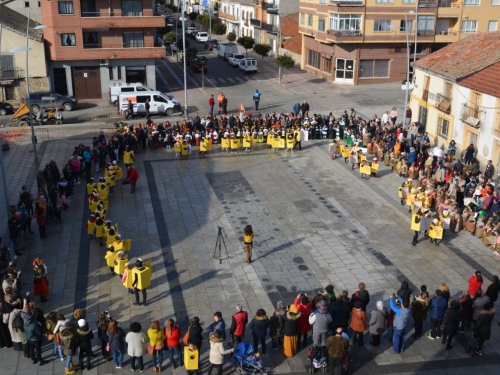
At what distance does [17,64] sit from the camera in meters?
45.6

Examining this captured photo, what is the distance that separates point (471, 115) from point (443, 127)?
3.31 m

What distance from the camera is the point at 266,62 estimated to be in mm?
69125

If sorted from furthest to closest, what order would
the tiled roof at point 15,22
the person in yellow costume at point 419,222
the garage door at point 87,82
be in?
the garage door at point 87,82 → the tiled roof at point 15,22 → the person in yellow costume at point 419,222

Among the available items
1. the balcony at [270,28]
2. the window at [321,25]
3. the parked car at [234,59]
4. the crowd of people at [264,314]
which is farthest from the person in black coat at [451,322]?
the balcony at [270,28]

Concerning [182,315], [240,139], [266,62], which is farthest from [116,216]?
[266,62]

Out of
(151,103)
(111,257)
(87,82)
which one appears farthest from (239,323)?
(87,82)

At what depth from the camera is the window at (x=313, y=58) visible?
197 ft

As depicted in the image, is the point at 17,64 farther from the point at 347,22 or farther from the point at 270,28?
the point at 270,28

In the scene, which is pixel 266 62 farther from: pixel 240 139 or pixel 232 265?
pixel 232 265

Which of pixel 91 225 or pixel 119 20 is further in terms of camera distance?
pixel 119 20

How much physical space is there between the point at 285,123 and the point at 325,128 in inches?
92.8

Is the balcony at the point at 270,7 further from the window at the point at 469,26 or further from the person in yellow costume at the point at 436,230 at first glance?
the person in yellow costume at the point at 436,230

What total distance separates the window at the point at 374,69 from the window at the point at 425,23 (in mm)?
4166

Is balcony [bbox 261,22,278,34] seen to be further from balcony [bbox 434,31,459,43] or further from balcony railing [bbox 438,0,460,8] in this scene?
balcony railing [bbox 438,0,460,8]
